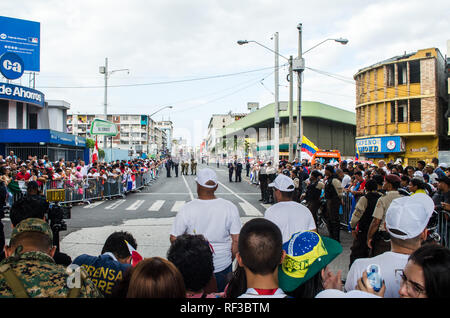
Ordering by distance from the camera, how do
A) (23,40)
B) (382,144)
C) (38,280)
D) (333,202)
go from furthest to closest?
(23,40) < (382,144) < (333,202) < (38,280)

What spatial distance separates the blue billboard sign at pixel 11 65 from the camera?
2966 centimetres

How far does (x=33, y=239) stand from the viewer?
7.46ft

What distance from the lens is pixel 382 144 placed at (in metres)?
29.3

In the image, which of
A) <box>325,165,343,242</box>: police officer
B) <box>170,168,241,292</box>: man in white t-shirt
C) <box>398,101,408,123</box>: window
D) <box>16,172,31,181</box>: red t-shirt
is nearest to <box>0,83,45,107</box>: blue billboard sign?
<box>16,172,31,181</box>: red t-shirt

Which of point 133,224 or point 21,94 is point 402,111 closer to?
point 133,224

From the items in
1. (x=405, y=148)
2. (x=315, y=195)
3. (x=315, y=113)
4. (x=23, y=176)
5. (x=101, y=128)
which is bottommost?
(x=315, y=195)

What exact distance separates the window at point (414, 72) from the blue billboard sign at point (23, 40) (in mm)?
33564

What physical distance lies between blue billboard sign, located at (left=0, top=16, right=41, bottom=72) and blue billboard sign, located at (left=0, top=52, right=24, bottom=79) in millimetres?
562

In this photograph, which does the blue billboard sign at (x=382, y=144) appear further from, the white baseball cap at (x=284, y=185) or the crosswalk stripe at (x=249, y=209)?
the white baseball cap at (x=284, y=185)

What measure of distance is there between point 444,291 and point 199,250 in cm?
140

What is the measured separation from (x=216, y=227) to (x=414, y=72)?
1206 inches

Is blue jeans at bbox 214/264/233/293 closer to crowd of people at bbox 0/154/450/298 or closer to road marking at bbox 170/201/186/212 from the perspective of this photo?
crowd of people at bbox 0/154/450/298

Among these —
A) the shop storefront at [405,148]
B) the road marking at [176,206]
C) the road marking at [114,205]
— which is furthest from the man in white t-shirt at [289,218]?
the shop storefront at [405,148]

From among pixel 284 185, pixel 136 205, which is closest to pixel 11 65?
pixel 136 205
